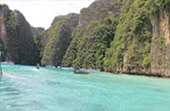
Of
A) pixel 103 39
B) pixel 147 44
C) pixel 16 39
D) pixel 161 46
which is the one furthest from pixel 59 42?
pixel 161 46

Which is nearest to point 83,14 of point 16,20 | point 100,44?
point 100,44

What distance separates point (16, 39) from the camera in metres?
104

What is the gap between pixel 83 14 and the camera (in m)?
104

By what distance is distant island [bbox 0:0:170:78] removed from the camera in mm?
36875

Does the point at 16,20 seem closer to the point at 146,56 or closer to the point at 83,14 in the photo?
the point at 83,14

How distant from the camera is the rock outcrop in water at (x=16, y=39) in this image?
95188 millimetres

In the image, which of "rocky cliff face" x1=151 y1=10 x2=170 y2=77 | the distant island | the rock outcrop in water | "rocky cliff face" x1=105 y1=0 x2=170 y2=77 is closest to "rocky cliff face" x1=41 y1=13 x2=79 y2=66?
the distant island

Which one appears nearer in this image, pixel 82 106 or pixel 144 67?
pixel 82 106

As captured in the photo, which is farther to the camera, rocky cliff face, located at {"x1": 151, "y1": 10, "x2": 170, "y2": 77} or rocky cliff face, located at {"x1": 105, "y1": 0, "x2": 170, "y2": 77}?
rocky cliff face, located at {"x1": 105, "y1": 0, "x2": 170, "y2": 77}

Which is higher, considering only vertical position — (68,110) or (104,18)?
(104,18)

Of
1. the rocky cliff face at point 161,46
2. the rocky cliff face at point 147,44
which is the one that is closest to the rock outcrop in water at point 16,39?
the rocky cliff face at point 147,44

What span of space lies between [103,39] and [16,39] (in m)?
57.4

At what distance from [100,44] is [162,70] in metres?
42.7

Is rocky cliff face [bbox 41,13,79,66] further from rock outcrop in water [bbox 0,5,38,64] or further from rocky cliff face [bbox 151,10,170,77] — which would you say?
rocky cliff face [bbox 151,10,170,77]
